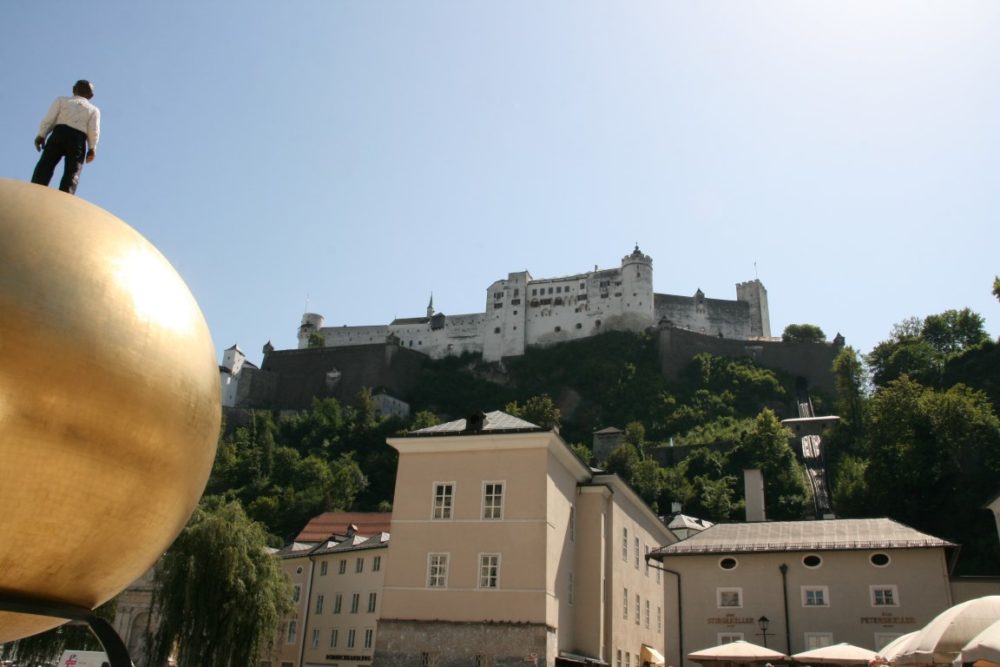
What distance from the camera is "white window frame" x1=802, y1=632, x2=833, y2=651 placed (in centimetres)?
2847

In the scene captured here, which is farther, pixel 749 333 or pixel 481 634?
pixel 749 333

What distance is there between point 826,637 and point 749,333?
87.9 meters

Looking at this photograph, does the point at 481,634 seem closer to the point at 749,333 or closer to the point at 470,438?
the point at 470,438

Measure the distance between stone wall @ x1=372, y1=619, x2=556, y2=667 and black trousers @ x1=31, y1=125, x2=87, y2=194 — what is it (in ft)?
66.8

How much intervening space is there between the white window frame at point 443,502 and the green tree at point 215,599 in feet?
25.8

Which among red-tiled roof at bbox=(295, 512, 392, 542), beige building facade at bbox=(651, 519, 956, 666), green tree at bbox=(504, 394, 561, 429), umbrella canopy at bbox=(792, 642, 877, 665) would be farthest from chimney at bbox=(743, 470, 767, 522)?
green tree at bbox=(504, 394, 561, 429)

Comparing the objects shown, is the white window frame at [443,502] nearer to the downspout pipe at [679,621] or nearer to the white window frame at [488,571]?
the white window frame at [488,571]

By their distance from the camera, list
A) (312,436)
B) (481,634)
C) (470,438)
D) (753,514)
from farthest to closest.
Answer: (312,436) → (753,514) → (470,438) → (481,634)

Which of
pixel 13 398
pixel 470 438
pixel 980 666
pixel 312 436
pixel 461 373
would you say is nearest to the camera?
pixel 13 398

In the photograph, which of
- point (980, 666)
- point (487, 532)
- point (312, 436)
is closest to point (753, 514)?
point (487, 532)

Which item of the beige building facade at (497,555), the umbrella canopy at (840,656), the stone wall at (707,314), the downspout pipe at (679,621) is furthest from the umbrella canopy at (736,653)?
the stone wall at (707,314)

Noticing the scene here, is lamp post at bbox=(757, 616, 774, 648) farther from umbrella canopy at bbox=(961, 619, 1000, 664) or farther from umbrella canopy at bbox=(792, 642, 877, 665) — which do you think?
umbrella canopy at bbox=(961, 619, 1000, 664)

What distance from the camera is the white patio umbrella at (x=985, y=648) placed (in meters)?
9.91

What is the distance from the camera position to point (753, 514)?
4022 cm
